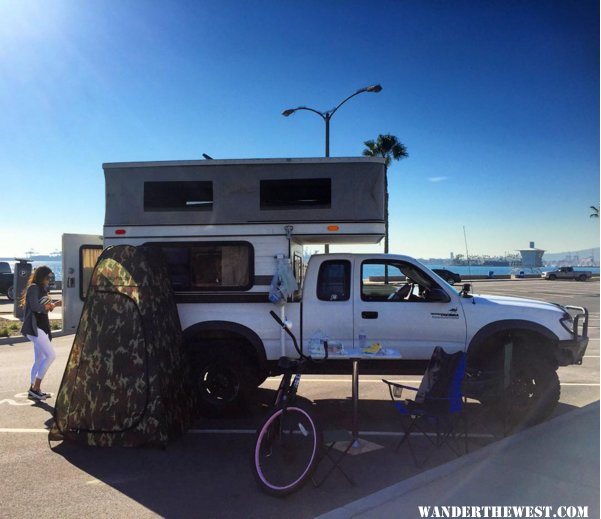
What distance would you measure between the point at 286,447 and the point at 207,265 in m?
2.67

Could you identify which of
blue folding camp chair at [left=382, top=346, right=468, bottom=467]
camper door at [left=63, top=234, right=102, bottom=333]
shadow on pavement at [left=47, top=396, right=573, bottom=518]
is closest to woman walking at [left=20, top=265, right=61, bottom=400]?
camper door at [left=63, top=234, right=102, bottom=333]

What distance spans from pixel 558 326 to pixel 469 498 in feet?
9.95

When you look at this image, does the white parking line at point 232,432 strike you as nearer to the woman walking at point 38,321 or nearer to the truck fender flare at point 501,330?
the truck fender flare at point 501,330

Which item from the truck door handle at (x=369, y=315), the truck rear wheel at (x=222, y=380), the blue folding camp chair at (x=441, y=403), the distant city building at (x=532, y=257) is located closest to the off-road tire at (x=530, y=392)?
the blue folding camp chair at (x=441, y=403)

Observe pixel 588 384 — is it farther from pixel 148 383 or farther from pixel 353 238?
pixel 148 383

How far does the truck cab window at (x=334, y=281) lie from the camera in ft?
19.2

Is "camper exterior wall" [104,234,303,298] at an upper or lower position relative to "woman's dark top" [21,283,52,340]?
upper

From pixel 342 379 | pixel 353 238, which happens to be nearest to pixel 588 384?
pixel 342 379

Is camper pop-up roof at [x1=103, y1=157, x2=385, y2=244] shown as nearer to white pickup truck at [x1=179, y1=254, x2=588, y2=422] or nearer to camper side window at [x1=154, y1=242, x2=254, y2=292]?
camper side window at [x1=154, y1=242, x2=254, y2=292]

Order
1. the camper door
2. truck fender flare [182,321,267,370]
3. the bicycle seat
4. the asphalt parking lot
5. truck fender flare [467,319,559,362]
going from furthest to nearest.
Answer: the camper door
truck fender flare [182,321,267,370]
truck fender flare [467,319,559,362]
the bicycle seat
the asphalt parking lot

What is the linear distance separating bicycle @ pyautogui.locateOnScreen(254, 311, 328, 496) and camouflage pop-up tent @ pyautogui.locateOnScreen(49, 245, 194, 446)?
1.34 m

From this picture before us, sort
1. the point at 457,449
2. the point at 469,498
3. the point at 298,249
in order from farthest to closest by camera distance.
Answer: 1. the point at 298,249
2. the point at 457,449
3. the point at 469,498

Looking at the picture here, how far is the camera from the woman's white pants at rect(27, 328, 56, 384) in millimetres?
6430

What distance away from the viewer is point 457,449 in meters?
4.59
